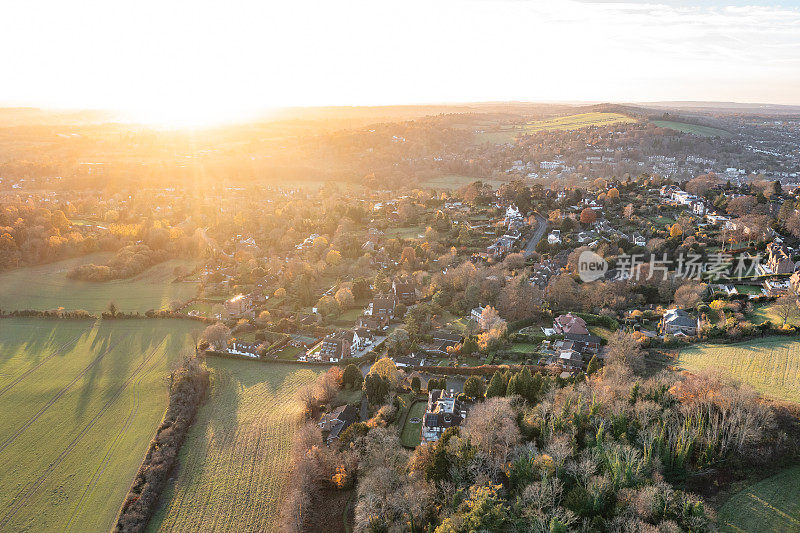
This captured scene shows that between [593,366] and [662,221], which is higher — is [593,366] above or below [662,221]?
below

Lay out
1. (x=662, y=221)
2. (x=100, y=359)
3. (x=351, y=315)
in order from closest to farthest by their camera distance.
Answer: (x=100, y=359)
(x=351, y=315)
(x=662, y=221)

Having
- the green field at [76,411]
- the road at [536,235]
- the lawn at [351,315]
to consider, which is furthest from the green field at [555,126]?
the green field at [76,411]

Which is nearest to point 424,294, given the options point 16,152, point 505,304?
point 505,304

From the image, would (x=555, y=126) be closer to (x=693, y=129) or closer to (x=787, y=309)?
(x=693, y=129)

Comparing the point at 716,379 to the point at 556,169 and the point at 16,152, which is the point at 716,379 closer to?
the point at 556,169

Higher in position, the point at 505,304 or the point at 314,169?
the point at 314,169

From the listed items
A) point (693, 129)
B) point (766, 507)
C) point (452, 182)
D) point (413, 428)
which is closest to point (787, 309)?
point (766, 507)

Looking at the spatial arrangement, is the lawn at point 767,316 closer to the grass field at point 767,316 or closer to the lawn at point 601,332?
the grass field at point 767,316
